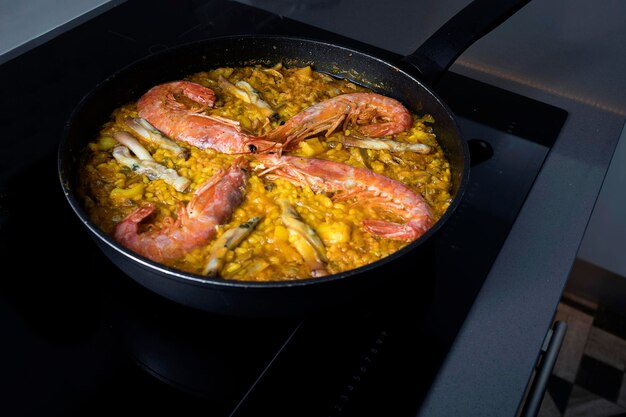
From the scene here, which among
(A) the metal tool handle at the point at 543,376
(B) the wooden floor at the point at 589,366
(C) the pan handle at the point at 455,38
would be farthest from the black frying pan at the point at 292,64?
(B) the wooden floor at the point at 589,366

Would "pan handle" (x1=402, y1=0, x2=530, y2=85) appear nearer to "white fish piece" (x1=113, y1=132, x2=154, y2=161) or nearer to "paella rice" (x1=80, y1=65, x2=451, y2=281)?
"paella rice" (x1=80, y1=65, x2=451, y2=281)

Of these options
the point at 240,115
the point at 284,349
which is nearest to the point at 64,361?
the point at 284,349

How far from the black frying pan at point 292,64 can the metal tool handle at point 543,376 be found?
0.31 meters

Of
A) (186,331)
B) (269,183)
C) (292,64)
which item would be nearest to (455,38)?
(292,64)

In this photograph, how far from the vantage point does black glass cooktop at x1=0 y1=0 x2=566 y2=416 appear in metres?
0.98

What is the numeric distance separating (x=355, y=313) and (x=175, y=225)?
382mm

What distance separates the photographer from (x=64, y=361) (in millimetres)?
1014

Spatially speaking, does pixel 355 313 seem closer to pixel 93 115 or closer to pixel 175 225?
pixel 175 225

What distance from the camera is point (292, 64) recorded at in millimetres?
1618

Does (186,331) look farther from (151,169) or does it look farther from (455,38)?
(455,38)

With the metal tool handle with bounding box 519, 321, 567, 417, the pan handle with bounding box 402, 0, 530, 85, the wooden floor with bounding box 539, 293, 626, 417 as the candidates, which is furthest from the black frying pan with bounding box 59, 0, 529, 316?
the wooden floor with bounding box 539, 293, 626, 417

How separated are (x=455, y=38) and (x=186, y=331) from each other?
91 centimetres

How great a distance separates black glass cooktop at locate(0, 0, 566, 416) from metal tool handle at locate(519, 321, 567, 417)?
192mm

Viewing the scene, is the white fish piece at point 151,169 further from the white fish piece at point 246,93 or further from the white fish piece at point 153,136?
the white fish piece at point 246,93
